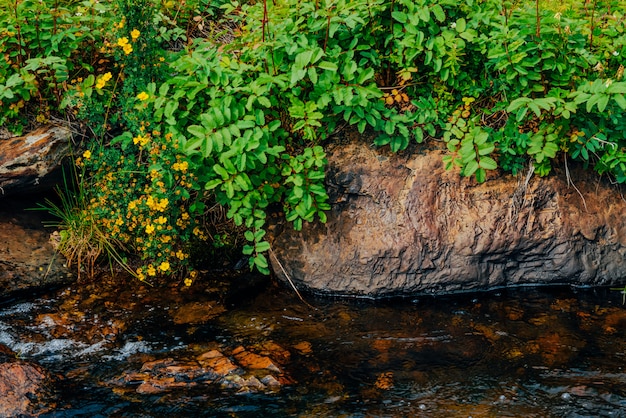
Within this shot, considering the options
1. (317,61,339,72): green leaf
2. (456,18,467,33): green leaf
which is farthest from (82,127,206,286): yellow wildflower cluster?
(456,18,467,33): green leaf

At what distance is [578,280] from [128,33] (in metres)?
3.78

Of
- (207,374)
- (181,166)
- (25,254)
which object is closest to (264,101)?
(181,166)

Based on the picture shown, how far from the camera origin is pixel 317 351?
424 cm

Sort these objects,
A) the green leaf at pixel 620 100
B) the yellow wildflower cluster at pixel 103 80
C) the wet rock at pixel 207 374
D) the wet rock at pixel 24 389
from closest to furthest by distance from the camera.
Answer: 1. the wet rock at pixel 24 389
2. the wet rock at pixel 207 374
3. the green leaf at pixel 620 100
4. the yellow wildflower cluster at pixel 103 80

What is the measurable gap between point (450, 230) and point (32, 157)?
316 centimetres

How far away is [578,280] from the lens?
4.93 meters

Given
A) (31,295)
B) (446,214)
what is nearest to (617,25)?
(446,214)

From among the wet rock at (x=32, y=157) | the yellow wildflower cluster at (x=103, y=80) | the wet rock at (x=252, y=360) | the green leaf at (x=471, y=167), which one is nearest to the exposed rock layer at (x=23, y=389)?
the wet rock at (x=252, y=360)

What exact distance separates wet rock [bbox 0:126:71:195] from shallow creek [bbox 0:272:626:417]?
0.89 m

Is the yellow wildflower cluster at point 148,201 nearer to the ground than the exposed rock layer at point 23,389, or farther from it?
farther from it

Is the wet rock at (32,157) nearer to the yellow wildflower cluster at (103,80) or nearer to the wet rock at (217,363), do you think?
the yellow wildflower cluster at (103,80)

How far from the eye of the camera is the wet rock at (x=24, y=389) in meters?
3.59

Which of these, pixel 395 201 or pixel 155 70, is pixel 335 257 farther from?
pixel 155 70

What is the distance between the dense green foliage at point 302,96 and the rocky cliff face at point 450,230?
207mm
